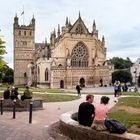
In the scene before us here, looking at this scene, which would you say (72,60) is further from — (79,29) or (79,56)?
(79,29)

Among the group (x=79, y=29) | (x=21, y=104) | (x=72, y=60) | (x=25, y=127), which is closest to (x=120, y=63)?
(x=79, y=29)

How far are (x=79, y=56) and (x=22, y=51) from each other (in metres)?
20.6

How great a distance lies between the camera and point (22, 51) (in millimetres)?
107375

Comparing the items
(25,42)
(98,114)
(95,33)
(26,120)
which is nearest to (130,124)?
(98,114)

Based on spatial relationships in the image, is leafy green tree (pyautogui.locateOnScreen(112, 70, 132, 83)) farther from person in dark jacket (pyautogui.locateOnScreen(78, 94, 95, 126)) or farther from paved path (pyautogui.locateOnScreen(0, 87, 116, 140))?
person in dark jacket (pyautogui.locateOnScreen(78, 94, 95, 126))

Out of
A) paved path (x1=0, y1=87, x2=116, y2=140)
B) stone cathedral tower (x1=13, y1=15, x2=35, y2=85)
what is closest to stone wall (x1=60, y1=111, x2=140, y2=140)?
paved path (x1=0, y1=87, x2=116, y2=140)

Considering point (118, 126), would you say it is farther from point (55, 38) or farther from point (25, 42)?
point (25, 42)

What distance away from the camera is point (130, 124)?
46.9ft

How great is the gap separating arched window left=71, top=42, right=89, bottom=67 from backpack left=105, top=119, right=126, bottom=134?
81.3m

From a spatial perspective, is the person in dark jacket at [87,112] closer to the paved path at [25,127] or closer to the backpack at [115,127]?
the backpack at [115,127]

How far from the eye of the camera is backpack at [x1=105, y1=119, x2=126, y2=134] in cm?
1033

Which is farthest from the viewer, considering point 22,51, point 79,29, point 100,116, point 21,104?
point 22,51

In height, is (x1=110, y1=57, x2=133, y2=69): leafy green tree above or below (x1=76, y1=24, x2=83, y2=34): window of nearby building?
below

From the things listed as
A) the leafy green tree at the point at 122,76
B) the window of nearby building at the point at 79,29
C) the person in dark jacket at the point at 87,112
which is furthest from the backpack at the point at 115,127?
the leafy green tree at the point at 122,76
